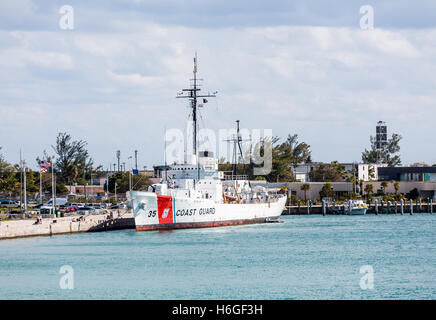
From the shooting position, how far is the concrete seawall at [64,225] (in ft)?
181

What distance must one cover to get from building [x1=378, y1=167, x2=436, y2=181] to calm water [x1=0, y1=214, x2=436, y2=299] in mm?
72884

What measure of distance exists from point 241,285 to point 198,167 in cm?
3646

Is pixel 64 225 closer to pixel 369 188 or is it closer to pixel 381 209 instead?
pixel 381 209

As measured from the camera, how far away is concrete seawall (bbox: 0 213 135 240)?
55219mm

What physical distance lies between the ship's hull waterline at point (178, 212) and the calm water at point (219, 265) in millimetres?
1827

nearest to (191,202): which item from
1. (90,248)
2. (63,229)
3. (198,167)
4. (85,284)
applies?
(198,167)

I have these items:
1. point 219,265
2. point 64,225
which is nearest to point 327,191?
point 64,225

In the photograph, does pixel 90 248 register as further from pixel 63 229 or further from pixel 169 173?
pixel 169 173

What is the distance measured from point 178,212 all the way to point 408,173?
272 feet

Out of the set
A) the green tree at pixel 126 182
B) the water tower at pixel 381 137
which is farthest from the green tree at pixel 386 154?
the green tree at pixel 126 182

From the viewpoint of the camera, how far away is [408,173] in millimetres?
138125

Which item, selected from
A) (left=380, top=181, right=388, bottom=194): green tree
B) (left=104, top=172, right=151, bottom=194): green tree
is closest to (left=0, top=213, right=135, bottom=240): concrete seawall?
(left=104, top=172, right=151, bottom=194): green tree

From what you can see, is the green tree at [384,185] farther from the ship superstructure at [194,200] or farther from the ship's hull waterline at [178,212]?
the ship's hull waterline at [178,212]
